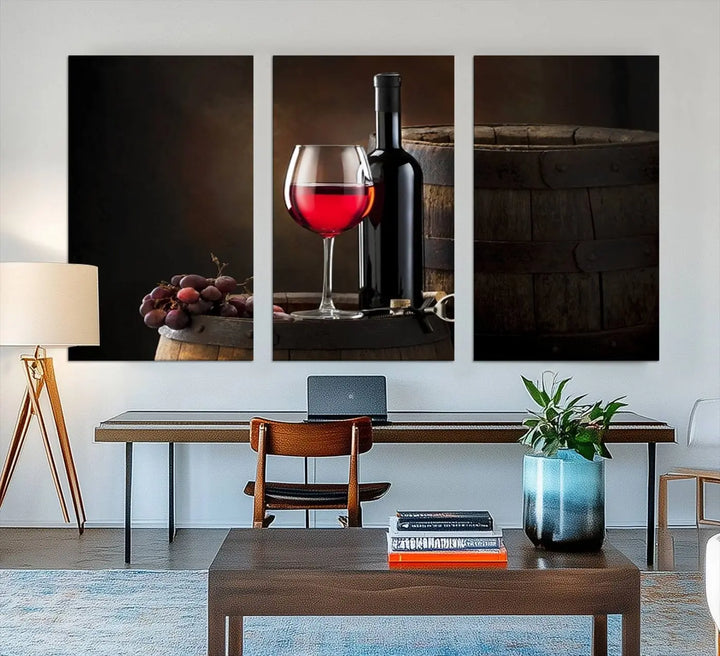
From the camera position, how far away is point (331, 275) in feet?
16.1

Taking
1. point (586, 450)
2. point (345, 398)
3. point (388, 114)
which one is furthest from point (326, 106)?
point (586, 450)

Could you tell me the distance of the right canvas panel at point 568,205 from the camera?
4.92 metres

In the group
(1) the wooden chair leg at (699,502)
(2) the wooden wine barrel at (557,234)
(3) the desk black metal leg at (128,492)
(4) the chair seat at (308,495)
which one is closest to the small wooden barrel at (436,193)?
(2) the wooden wine barrel at (557,234)

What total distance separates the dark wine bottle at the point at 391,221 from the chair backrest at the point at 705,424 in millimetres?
1426

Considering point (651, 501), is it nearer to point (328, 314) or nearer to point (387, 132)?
point (328, 314)

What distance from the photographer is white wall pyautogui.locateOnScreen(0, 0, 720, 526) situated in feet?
16.3

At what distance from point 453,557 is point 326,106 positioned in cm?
298

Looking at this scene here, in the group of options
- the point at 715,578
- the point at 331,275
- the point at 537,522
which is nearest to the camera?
the point at 715,578

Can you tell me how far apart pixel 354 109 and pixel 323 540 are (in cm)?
272

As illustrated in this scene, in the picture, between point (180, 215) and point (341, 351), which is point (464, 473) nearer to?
point (341, 351)

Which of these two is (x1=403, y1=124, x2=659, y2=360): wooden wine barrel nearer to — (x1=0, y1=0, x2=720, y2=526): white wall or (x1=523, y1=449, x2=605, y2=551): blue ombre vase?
(x1=0, y1=0, x2=720, y2=526): white wall

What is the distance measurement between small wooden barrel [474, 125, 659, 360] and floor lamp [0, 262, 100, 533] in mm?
1880

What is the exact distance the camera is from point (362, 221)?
4906 millimetres

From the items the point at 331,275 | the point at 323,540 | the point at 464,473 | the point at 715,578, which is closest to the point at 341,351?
the point at 331,275
